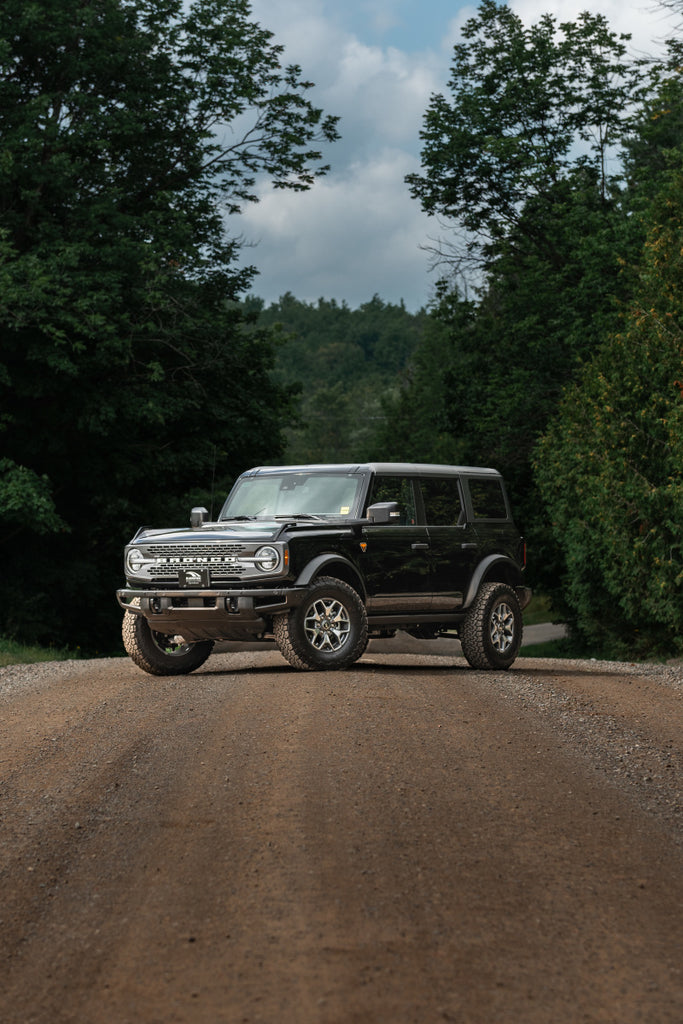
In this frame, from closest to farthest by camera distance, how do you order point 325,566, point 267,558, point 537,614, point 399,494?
point 267,558
point 325,566
point 399,494
point 537,614

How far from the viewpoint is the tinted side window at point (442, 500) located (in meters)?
14.8

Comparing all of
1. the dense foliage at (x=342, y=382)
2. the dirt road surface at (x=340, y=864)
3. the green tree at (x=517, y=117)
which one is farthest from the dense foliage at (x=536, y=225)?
the dense foliage at (x=342, y=382)

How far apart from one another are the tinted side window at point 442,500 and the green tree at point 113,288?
30.4 ft

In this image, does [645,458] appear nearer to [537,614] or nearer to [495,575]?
[495,575]

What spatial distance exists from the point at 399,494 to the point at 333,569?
149cm

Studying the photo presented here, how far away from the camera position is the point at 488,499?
15688 millimetres

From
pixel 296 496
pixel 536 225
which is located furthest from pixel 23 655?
pixel 536 225

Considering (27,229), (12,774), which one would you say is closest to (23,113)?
(27,229)

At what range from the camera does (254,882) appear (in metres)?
5.57

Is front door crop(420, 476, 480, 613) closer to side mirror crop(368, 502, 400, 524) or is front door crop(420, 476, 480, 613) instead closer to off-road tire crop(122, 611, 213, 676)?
side mirror crop(368, 502, 400, 524)

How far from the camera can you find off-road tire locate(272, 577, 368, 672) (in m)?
12.9

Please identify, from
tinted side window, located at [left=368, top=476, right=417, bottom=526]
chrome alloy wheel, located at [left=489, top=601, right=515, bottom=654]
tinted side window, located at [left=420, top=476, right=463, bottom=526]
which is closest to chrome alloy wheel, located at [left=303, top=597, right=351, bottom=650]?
tinted side window, located at [left=368, top=476, right=417, bottom=526]

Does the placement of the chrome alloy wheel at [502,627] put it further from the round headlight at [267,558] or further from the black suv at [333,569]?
the round headlight at [267,558]

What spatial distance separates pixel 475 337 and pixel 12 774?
3256cm
